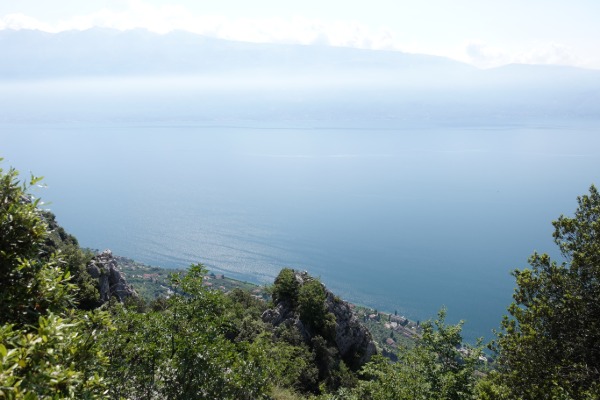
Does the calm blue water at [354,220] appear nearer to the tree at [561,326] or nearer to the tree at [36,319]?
Answer: the tree at [561,326]

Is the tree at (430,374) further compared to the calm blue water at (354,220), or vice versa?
the calm blue water at (354,220)

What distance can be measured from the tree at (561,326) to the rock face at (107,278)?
85.4 ft

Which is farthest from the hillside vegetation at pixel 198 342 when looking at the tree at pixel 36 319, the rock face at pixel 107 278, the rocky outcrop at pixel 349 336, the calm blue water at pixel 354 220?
the calm blue water at pixel 354 220

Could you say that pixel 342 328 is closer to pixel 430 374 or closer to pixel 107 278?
pixel 430 374

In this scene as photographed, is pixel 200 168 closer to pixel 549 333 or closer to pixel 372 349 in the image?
pixel 372 349

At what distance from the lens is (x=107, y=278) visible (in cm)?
2958

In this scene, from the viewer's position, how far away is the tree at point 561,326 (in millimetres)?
9125

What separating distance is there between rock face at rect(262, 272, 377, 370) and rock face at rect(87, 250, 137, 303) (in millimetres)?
11207

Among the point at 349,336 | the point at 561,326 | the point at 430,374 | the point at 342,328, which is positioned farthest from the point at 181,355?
the point at 349,336

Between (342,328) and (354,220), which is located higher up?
(342,328)

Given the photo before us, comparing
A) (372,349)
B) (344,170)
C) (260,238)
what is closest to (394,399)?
(372,349)

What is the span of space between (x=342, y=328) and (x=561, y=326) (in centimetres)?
1943

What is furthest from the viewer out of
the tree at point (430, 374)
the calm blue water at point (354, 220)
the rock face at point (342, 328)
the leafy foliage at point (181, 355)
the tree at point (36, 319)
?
the calm blue water at point (354, 220)

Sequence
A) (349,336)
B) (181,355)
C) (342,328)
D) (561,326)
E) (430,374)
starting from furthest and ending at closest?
(349,336)
(342,328)
(430,374)
(561,326)
(181,355)
